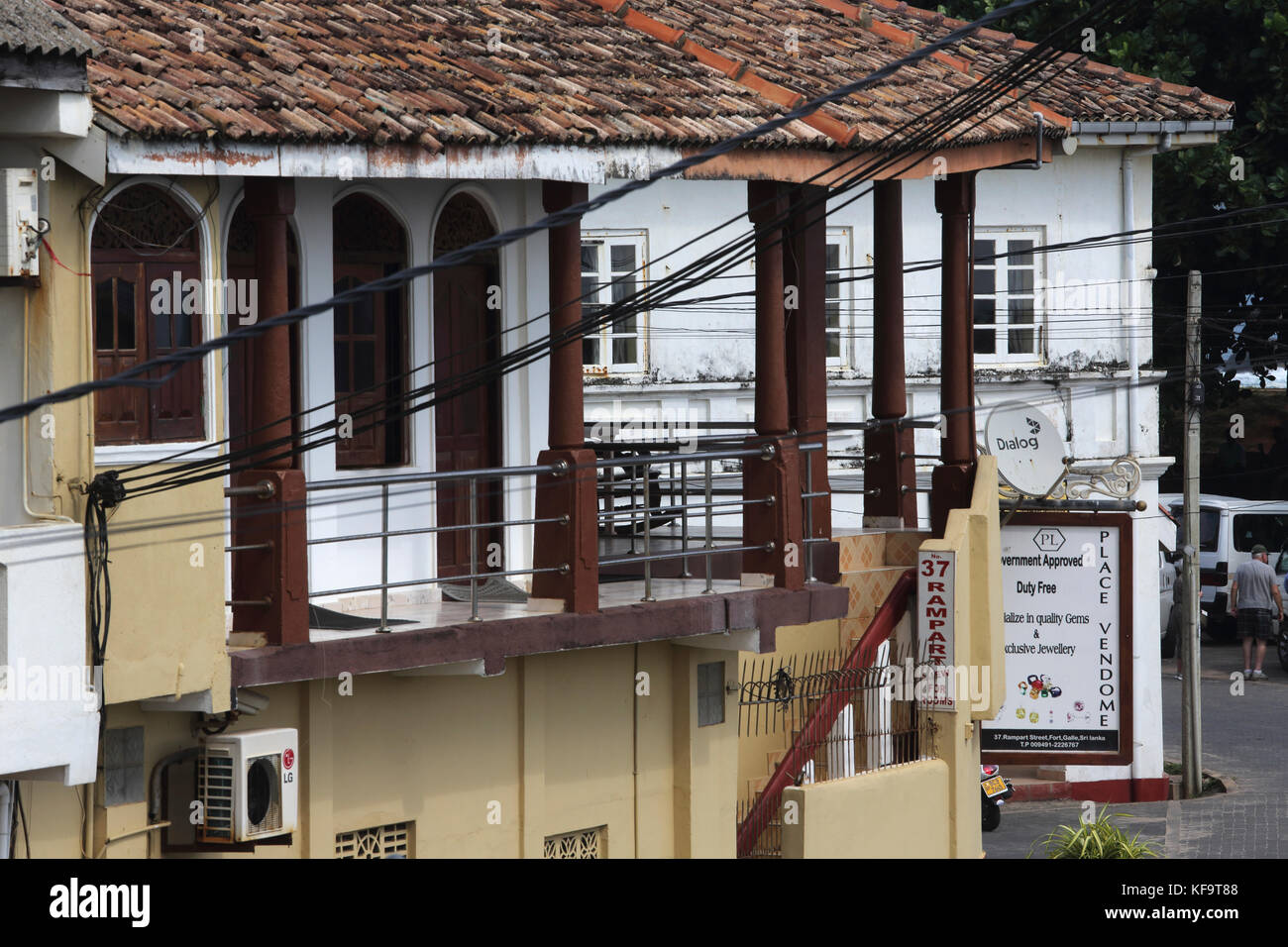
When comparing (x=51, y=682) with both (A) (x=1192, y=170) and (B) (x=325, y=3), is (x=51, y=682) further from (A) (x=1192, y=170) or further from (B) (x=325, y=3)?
(A) (x=1192, y=170)

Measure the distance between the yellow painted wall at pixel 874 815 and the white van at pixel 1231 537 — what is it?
19.2 meters

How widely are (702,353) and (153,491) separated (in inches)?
566

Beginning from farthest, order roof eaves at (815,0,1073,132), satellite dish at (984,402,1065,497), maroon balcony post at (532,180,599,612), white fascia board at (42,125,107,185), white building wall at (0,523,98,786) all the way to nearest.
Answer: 1. satellite dish at (984,402,1065,497)
2. roof eaves at (815,0,1073,132)
3. maroon balcony post at (532,180,599,612)
4. white fascia board at (42,125,107,185)
5. white building wall at (0,523,98,786)

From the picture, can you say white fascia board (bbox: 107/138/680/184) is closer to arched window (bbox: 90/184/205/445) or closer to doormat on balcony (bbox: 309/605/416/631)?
arched window (bbox: 90/184/205/445)

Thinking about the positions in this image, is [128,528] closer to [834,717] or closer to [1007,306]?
[834,717]

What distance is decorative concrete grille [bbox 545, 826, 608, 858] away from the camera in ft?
43.1

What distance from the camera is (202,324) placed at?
1138cm

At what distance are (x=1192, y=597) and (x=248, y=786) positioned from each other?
1509 cm

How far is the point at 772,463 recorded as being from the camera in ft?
45.2

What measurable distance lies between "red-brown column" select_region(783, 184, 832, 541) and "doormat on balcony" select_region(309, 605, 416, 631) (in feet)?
13.7

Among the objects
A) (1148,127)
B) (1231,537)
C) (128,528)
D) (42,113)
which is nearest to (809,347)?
(128,528)

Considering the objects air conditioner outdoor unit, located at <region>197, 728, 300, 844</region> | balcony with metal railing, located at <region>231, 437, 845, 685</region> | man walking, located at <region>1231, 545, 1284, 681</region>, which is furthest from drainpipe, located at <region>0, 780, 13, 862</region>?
man walking, located at <region>1231, 545, 1284, 681</region>

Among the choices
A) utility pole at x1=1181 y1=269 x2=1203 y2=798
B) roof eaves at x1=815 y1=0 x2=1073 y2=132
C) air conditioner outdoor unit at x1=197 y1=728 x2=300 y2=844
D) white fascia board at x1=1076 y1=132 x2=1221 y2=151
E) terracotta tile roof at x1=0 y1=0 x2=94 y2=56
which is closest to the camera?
terracotta tile roof at x1=0 y1=0 x2=94 y2=56
